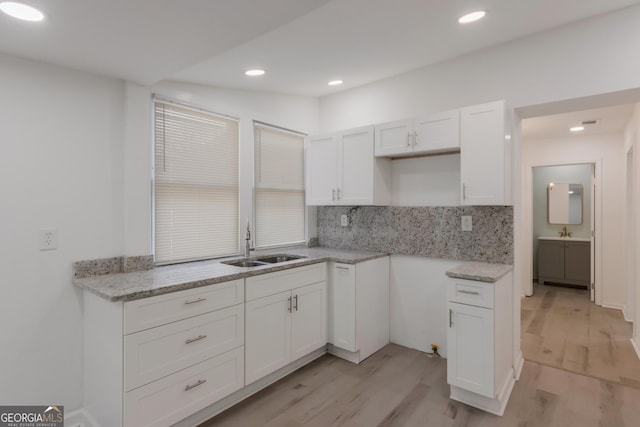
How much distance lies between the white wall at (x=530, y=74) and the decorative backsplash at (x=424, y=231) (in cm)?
91

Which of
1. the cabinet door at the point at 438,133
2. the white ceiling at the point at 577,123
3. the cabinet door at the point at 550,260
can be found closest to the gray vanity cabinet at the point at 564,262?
the cabinet door at the point at 550,260

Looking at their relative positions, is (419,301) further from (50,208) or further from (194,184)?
(50,208)

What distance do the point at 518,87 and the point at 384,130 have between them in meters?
1.10

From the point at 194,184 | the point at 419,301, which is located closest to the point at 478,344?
the point at 419,301

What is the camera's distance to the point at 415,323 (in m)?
3.25

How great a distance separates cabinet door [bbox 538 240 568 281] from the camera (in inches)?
234

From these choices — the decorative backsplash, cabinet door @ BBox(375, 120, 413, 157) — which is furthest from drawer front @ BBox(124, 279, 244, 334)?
cabinet door @ BBox(375, 120, 413, 157)

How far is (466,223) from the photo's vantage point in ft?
9.59

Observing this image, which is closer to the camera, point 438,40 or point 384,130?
point 438,40

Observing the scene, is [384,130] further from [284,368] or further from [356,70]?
[284,368]

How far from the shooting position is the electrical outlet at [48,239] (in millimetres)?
2018

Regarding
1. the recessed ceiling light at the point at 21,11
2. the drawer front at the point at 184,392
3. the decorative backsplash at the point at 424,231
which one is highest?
the recessed ceiling light at the point at 21,11

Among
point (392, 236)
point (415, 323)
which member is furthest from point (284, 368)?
point (392, 236)

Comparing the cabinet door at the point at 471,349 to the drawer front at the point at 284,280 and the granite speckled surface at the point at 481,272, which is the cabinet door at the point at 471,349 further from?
the drawer front at the point at 284,280
